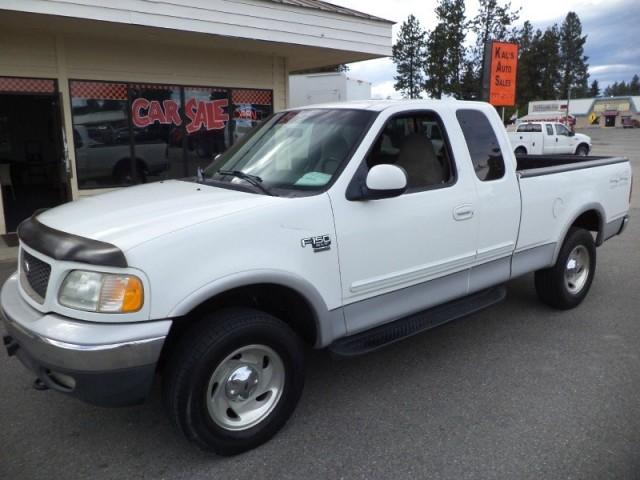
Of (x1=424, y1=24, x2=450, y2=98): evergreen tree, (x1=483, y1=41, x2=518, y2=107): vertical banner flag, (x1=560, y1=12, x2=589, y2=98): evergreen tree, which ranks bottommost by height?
(x1=483, y1=41, x2=518, y2=107): vertical banner flag

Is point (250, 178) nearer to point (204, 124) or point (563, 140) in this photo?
point (204, 124)

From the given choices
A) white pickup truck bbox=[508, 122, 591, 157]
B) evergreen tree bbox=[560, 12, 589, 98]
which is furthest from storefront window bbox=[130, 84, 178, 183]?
evergreen tree bbox=[560, 12, 589, 98]

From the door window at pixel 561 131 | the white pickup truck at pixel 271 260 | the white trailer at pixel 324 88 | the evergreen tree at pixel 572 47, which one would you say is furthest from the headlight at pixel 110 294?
the evergreen tree at pixel 572 47

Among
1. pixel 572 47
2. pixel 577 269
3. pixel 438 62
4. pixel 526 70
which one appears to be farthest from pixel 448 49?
pixel 572 47

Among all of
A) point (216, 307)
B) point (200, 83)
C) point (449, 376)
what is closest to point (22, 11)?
point (200, 83)

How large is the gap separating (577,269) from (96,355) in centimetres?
462

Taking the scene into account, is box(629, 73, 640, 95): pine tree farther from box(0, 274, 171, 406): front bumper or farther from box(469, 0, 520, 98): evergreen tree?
box(0, 274, 171, 406): front bumper

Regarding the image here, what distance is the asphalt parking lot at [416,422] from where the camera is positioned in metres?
2.82

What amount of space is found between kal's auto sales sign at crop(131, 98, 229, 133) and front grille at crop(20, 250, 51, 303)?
703 centimetres

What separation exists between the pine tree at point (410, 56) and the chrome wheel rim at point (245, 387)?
5389 centimetres

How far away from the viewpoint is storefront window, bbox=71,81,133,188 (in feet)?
29.2

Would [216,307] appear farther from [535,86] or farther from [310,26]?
[535,86]

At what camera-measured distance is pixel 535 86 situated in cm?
7794

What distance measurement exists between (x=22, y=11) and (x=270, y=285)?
19.7ft
